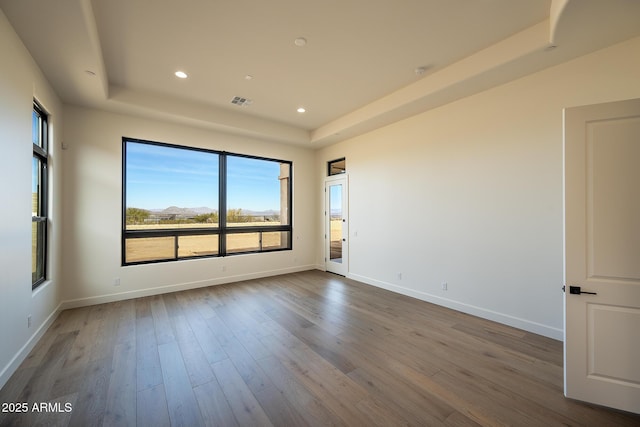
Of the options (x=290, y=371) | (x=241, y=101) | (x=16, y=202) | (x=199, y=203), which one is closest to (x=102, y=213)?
(x=199, y=203)

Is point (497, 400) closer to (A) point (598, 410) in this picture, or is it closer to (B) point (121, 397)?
(A) point (598, 410)

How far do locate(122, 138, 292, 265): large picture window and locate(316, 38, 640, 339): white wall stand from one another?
8.46 feet

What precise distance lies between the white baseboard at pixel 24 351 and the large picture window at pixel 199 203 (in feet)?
4.13

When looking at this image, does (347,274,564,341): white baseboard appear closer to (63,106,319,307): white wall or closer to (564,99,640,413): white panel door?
(564,99,640,413): white panel door

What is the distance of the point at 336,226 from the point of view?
6.37 m

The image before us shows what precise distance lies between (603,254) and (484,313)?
1964mm

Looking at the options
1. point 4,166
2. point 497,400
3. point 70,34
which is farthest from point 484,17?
point 4,166

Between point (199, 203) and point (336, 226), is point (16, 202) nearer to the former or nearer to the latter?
point (199, 203)

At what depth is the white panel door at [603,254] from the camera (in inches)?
75.1

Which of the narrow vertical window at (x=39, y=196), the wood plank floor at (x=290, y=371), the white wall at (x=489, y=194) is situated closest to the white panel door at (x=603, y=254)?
the wood plank floor at (x=290, y=371)

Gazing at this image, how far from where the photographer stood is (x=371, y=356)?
267cm

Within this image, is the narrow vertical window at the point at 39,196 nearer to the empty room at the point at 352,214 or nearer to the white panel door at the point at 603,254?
the empty room at the point at 352,214

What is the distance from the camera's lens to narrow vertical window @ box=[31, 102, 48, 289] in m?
3.20

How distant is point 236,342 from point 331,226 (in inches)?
156
